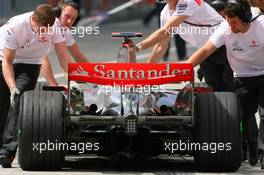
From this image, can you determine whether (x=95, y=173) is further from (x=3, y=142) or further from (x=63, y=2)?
(x=63, y=2)

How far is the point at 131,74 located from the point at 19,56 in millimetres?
1360

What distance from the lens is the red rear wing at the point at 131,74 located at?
11344 millimetres

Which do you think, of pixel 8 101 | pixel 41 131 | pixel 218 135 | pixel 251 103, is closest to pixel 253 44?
pixel 251 103

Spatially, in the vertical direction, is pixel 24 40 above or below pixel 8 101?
above

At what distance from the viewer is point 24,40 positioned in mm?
11992

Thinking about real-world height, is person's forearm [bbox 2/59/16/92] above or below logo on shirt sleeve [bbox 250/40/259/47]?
below

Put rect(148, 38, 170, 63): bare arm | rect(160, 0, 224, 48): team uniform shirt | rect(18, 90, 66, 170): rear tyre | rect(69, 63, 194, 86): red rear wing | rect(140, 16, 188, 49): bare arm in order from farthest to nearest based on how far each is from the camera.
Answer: rect(148, 38, 170, 63): bare arm
rect(160, 0, 224, 48): team uniform shirt
rect(140, 16, 188, 49): bare arm
rect(69, 63, 194, 86): red rear wing
rect(18, 90, 66, 170): rear tyre

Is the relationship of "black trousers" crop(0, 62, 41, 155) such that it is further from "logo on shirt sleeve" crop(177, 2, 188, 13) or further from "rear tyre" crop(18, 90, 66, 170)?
"logo on shirt sleeve" crop(177, 2, 188, 13)

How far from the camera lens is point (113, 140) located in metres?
11.4

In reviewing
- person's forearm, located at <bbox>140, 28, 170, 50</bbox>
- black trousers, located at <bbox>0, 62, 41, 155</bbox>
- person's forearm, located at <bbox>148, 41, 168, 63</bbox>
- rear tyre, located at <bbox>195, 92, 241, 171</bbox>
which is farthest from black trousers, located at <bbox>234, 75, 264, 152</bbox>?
black trousers, located at <bbox>0, 62, 41, 155</bbox>

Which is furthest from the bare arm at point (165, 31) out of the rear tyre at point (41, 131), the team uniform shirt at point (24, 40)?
the rear tyre at point (41, 131)

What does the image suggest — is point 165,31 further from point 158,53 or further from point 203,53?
point 203,53

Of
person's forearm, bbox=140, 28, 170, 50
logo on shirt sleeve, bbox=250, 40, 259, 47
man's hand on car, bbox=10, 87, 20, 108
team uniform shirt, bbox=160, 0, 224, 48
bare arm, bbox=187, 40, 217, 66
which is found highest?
team uniform shirt, bbox=160, 0, 224, 48

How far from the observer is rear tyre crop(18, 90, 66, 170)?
11.1m
